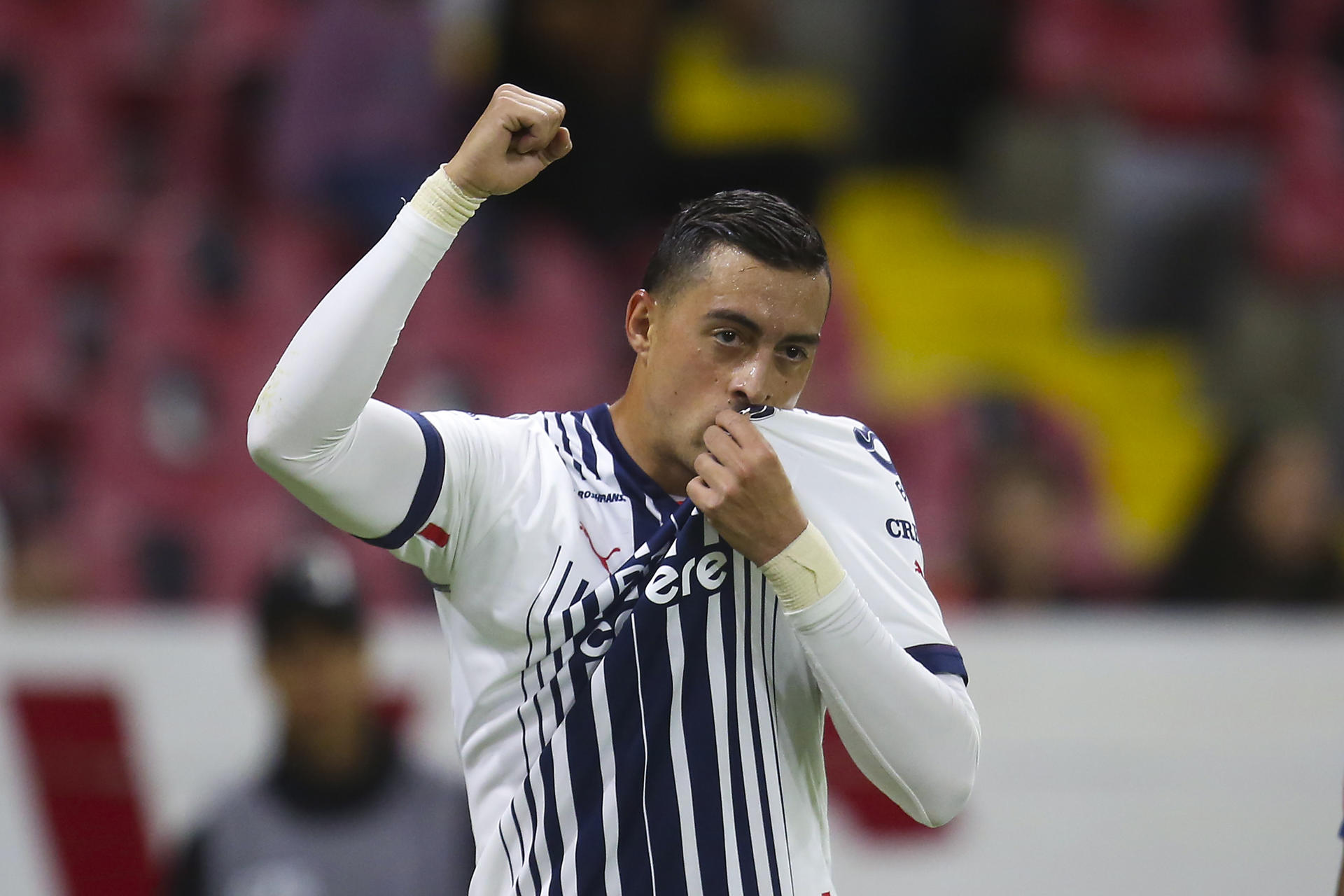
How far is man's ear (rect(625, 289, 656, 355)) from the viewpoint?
2.41 metres

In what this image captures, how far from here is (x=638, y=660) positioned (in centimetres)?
224

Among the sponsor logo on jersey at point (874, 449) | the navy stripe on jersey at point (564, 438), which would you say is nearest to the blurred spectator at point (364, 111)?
the navy stripe on jersey at point (564, 438)

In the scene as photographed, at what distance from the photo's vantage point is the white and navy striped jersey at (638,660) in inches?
87.4

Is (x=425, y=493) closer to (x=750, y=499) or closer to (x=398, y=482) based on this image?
(x=398, y=482)

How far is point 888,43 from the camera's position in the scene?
9750mm

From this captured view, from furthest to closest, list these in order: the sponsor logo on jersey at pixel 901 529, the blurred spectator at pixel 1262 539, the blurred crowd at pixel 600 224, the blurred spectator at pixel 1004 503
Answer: the blurred crowd at pixel 600 224 < the blurred spectator at pixel 1004 503 < the blurred spectator at pixel 1262 539 < the sponsor logo on jersey at pixel 901 529

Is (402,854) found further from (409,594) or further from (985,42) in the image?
(985,42)

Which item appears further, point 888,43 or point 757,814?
point 888,43

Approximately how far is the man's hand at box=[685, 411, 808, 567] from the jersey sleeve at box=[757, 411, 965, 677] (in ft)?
0.43

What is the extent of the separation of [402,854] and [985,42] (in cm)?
653

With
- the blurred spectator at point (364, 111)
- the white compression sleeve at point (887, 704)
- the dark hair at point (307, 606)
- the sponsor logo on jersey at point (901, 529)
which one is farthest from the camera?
the blurred spectator at point (364, 111)

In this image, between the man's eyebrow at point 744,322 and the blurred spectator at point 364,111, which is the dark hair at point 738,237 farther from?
the blurred spectator at point 364,111

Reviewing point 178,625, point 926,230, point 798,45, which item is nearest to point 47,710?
point 178,625

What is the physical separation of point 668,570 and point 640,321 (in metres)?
0.41
